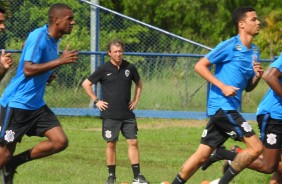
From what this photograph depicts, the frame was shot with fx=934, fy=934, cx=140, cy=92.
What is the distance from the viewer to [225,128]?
10195 mm

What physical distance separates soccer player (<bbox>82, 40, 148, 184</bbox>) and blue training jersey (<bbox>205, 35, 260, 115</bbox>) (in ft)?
7.10

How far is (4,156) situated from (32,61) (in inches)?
44.7

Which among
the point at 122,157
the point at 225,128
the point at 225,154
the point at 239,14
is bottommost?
the point at 122,157

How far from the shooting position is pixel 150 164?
45.9ft

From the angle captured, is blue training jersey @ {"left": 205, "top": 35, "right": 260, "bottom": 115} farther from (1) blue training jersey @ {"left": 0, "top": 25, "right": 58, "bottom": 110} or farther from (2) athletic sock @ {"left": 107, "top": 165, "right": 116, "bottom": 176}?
(2) athletic sock @ {"left": 107, "top": 165, "right": 116, "bottom": 176}

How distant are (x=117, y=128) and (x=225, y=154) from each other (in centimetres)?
213

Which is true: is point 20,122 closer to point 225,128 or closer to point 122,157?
point 225,128

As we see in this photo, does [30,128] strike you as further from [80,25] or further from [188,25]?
[188,25]

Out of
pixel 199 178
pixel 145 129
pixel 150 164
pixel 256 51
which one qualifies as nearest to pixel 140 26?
pixel 145 129

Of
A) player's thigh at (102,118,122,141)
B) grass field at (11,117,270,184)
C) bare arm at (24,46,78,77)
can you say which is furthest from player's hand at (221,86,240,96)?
player's thigh at (102,118,122,141)

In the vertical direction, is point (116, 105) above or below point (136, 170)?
above

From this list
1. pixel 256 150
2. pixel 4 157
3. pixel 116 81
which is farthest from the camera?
pixel 116 81

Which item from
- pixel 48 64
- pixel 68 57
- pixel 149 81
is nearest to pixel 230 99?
pixel 68 57

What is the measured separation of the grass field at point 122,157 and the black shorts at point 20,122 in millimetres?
1463
